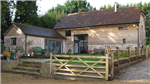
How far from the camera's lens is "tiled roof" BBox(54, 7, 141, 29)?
62.4 feet

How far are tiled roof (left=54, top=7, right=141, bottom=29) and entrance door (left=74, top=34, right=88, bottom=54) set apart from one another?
179 cm

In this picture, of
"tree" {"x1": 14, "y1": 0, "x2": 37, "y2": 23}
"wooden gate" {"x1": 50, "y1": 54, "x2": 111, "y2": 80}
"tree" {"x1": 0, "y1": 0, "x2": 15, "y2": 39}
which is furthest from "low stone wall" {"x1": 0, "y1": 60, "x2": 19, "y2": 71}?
"tree" {"x1": 14, "y1": 0, "x2": 37, "y2": 23}

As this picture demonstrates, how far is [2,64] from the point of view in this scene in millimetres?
11039

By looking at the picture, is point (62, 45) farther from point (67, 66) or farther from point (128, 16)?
point (67, 66)

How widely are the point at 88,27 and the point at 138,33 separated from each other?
690 centimetres

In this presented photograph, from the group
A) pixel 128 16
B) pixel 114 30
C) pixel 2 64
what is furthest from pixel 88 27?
pixel 2 64

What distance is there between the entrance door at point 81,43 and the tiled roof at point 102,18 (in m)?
1.79

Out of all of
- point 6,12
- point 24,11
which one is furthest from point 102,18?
point 6,12

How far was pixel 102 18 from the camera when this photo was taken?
21.3m

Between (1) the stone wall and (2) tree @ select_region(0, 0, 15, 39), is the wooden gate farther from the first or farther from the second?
(2) tree @ select_region(0, 0, 15, 39)

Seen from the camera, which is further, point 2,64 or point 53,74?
point 2,64

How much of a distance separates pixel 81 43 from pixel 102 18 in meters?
5.05

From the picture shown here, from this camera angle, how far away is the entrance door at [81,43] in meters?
21.5

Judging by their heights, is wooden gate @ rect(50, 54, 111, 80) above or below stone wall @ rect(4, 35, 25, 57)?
below
